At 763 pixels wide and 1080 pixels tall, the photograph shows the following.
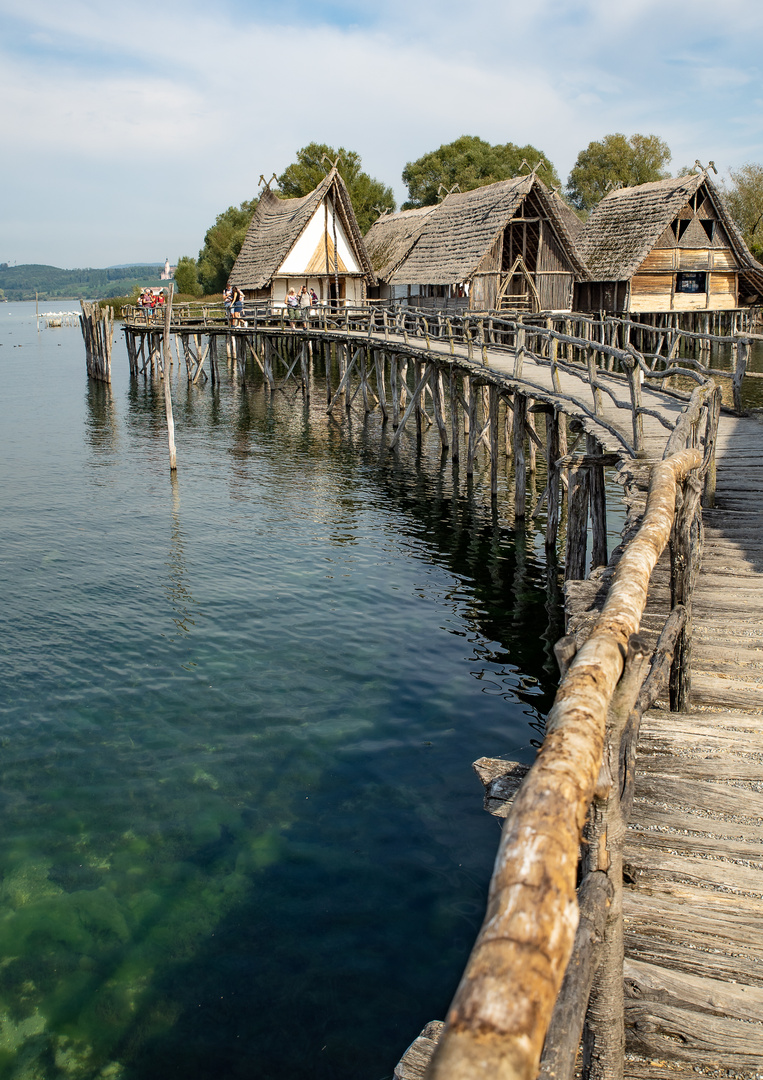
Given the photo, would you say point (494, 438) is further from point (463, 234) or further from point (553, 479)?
point (463, 234)

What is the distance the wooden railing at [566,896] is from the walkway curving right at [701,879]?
→ 0.37m

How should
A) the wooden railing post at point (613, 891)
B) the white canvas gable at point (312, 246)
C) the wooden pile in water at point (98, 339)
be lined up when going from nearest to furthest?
the wooden railing post at point (613, 891), the wooden pile in water at point (98, 339), the white canvas gable at point (312, 246)

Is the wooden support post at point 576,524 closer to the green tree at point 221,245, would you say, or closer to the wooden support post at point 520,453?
the wooden support post at point 520,453

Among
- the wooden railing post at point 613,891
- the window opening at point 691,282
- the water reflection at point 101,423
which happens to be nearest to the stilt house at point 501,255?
the window opening at point 691,282

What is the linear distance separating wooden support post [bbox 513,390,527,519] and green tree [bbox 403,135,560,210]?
152 feet

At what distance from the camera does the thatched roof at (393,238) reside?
38875mm

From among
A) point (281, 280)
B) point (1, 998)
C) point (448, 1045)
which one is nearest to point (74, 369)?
point (281, 280)

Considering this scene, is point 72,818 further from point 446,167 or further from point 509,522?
point 446,167

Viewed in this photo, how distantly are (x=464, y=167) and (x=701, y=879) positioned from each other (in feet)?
204

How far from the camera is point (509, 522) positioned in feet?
50.1

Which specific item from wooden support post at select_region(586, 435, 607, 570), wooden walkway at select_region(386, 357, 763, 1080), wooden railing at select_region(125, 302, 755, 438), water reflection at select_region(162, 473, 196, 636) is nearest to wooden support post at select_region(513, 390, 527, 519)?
wooden railing at select_region(125, 302, 755, 438)

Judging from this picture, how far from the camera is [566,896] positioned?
137 cm

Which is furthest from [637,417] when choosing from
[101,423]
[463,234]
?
[463,234]

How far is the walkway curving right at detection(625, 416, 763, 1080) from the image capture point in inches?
96.0
